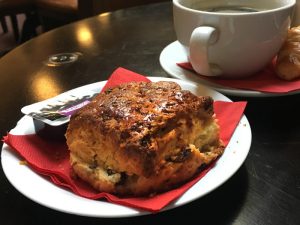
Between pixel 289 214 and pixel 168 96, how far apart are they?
0.74ft

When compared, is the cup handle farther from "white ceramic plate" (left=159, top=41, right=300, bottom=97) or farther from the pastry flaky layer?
the pastry flaky layer

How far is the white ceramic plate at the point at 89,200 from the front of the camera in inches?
17.7

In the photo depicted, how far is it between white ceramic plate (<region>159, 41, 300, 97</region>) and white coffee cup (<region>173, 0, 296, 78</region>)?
3 cm

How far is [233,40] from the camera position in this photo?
0.76 metres

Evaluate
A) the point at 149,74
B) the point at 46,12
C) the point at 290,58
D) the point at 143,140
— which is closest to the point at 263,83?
the point at 290,58

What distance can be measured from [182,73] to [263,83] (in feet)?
0.56

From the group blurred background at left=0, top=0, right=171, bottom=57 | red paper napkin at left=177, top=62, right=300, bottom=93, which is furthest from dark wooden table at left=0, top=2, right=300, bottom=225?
blurred background at left=0, top=0, right=171, bottom=57

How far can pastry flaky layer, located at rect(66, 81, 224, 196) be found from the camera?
485mm

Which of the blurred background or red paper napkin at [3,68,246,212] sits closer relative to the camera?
red paper napkin at [3,68,246,212]

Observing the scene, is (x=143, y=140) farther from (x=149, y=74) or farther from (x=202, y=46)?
(x=149, y=74)

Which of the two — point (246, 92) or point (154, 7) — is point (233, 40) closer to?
point (246, 92)

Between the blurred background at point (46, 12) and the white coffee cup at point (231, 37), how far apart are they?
3.26 ft

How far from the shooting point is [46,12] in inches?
101

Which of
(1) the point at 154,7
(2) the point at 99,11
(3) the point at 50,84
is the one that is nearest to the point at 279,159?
(3) the point at 50,84
